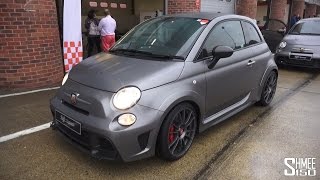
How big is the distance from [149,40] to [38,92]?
2.83 metres

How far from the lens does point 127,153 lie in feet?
9.81

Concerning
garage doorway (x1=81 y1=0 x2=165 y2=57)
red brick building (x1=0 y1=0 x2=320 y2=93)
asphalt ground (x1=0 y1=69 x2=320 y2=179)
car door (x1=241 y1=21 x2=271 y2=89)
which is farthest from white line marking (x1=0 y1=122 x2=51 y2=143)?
garage doorway (x1=81 y1=0 x2=165 y2=57)

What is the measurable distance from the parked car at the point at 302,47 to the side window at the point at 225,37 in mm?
4649

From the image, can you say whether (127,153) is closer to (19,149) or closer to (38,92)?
(19,149)

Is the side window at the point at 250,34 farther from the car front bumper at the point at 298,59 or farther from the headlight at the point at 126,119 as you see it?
the car front bumper at the point at 298,59

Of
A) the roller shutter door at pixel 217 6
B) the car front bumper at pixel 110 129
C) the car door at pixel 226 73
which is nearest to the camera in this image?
the car front bumper at pixel 110 129

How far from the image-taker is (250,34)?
4.88 metres

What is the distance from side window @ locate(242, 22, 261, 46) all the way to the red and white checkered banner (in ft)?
11.5

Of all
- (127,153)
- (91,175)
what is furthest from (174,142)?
(91,175)

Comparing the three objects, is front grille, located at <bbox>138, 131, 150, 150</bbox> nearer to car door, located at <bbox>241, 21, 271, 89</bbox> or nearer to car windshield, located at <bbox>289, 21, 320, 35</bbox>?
car door, located at <bbox>241, 21, 271, 89</bbox>

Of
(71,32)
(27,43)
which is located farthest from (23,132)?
(71,32)

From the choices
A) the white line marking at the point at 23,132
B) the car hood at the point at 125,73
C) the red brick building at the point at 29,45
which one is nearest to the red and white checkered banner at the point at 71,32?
the red brick building at the point at 29,45

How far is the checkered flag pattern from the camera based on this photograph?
6707mm

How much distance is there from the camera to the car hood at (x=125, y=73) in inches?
124
